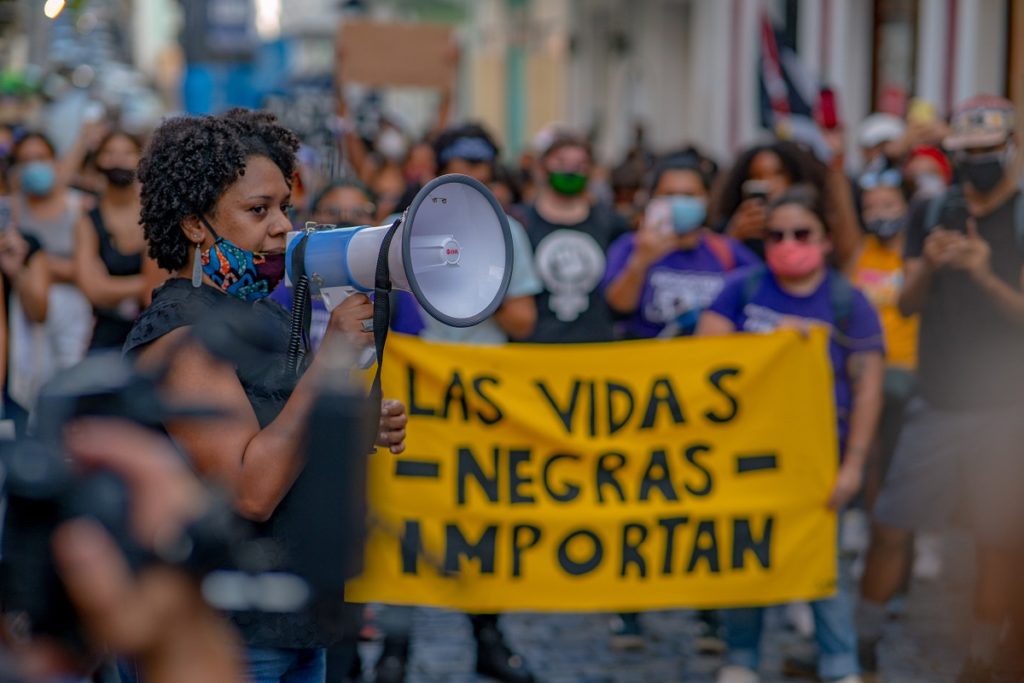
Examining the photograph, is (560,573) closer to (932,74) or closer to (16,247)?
(16,247)

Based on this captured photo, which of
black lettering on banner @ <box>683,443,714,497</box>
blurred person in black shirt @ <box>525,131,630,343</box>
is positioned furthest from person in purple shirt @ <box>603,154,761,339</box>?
black lettering on banner @ <box>683,443,714,497</box>

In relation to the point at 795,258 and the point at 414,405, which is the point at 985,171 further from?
the point at 414,405

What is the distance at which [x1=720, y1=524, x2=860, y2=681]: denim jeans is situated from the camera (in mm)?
5465

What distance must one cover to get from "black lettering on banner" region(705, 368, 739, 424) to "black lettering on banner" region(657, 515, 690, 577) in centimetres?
37

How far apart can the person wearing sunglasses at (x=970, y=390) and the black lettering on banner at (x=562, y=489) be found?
1118 mm

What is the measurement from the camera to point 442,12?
39.7 metres

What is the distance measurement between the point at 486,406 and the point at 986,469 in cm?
174

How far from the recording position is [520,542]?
18.4 ft

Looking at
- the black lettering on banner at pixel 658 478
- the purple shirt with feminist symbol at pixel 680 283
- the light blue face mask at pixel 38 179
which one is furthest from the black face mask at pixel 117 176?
the black lettering on banner at pixel 658 478

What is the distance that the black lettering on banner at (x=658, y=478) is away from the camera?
5684 millimetres

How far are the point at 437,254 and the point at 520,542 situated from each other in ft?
9.76

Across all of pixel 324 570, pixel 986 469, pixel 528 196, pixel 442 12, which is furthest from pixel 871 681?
pixel 442 12

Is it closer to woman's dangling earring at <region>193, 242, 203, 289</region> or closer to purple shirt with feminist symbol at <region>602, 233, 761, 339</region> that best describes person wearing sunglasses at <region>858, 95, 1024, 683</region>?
purple shirt with feminist symbol at <region>602, 233, 761, 339</region>

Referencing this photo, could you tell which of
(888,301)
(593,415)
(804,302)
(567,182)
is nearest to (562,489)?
(593,415)
